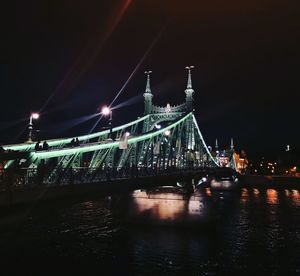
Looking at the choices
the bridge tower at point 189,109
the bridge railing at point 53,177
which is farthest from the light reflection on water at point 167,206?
the bridge tower at point 189,109

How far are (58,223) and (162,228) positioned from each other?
22.6ft

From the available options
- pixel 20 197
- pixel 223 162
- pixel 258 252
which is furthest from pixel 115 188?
pixel 223 162

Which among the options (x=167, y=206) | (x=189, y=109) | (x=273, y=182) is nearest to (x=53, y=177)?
(x=167, y=206)

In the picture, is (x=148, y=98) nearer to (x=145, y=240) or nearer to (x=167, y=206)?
(x=167, y=206)

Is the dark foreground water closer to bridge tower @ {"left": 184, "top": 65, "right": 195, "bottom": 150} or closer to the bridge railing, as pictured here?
the bridge railing

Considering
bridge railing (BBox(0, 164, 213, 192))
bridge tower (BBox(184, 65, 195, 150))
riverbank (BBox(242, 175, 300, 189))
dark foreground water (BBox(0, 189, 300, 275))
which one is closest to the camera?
bridge railing (BBox(0, 164, 213, 192))

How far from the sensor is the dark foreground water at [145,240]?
15977 millimetres

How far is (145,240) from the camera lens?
71.6ft

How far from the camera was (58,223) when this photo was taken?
2453 cm

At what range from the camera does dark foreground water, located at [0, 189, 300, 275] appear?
16.0 meters

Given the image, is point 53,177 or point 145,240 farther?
point 145,240

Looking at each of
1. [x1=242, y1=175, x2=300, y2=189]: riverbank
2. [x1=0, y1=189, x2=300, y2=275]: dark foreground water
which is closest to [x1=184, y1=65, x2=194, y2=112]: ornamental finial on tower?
[x1=242, y1=175, x2=300, y2=189]: riverbank

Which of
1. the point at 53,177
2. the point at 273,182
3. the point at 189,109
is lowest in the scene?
the point at 53,177

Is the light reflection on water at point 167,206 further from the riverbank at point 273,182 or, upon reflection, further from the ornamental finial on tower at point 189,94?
the riverbank at point 273,182
